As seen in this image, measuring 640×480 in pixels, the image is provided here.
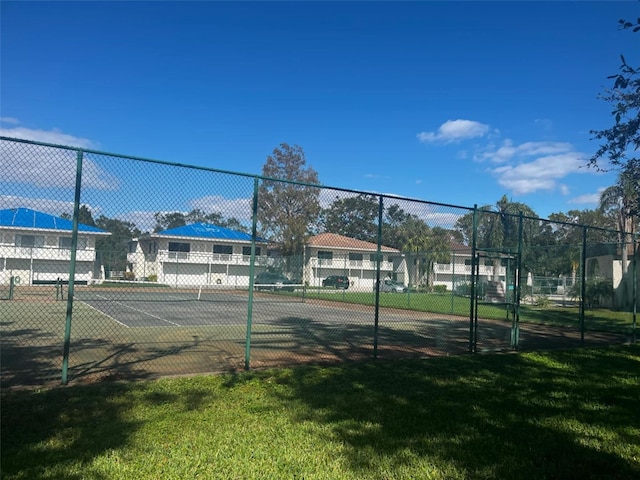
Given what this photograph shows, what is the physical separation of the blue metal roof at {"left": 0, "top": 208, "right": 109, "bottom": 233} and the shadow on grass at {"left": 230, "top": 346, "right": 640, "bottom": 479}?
3530 millimetres

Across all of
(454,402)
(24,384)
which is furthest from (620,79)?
(24,384)

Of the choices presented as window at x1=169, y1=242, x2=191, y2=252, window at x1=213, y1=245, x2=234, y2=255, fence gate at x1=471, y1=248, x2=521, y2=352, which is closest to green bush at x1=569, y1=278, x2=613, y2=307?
fence gate at x1=471, y1=248, x2=521, y2=352

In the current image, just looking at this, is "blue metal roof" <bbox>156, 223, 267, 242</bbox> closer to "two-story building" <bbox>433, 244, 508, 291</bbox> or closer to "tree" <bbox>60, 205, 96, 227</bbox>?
"tree" <bbox>60, 205, 96, 227</bbox>

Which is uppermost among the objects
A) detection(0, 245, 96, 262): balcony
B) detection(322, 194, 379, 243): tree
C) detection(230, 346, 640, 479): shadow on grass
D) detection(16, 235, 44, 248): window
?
detection(322, 194, 379, 243): tree

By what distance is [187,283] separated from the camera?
7.95 meters

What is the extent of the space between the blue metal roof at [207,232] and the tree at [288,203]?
1.03 metres

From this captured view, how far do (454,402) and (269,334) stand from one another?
6.33m

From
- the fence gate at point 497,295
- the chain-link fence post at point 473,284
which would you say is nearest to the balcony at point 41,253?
the chain-link fence post at point 473,284

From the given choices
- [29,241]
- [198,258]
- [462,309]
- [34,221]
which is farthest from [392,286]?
[34,221]

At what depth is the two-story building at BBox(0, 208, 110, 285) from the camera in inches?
240

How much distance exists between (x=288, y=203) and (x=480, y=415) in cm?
2217

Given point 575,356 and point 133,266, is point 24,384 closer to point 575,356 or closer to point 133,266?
point 133,266

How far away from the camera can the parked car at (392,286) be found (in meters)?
15.5

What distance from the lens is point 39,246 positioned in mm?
6480
